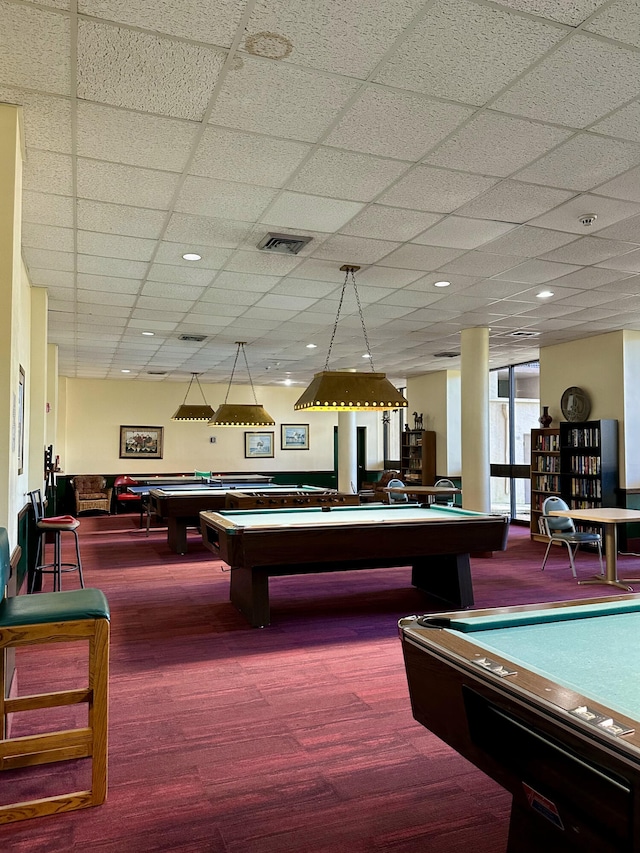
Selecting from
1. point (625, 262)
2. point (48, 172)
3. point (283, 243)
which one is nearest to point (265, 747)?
point (48, 172)

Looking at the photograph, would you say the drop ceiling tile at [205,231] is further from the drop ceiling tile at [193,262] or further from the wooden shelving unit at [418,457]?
the wooden shelving unit at [418,457]

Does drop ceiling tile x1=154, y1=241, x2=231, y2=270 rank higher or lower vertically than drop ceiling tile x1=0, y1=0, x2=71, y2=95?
lower

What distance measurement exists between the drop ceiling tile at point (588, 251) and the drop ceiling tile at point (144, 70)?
3.45 m

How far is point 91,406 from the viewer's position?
15062 mm

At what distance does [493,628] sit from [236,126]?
2841 millimetres

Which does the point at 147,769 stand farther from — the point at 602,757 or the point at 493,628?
the point at 602,757

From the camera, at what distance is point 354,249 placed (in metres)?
5.53

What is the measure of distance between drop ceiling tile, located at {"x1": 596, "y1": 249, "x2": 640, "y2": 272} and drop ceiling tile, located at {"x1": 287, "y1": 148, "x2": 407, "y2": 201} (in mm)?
2652

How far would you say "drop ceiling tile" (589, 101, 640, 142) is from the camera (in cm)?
326

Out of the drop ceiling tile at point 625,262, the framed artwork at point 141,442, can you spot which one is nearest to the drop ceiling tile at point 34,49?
the drop ceiling tile at point 625,262

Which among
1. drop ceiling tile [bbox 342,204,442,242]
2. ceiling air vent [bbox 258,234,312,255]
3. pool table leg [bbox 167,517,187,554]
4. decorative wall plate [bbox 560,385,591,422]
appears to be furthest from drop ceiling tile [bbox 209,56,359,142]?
decorative wall plate [bbox 560,385,591,422]

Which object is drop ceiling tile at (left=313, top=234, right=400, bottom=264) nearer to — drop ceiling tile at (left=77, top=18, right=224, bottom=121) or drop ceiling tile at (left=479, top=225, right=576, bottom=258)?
drop ceiling tile at (left=479, top=225, right=576, bottom=258)

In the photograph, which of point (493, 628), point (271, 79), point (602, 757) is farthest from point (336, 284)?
point (602, 757)

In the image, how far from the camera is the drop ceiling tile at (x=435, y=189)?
13.4 ft
